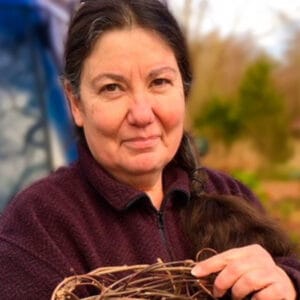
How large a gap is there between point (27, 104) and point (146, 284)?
140 inches

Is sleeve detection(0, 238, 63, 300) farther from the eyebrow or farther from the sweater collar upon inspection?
the eyebrow

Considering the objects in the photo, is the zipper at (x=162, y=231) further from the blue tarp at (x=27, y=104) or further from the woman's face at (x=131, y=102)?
the blue tarp at (x=27, y=104)

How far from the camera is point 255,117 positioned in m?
19.9

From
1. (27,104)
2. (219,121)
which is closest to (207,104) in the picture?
(219,121)

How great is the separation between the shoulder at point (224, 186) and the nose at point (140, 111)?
428mm

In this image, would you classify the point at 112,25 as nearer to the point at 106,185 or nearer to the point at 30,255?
the point at 106,185

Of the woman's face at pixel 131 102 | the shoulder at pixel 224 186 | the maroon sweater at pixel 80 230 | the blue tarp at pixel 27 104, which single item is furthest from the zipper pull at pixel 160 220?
the blue tarp at pixel 27 104

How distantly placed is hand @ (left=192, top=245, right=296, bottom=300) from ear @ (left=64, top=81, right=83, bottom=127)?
58 cm

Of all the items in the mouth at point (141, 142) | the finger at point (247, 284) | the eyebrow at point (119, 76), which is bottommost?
the finger at point (247, 284)

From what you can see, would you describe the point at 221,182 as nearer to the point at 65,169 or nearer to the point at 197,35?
the point at 65,169

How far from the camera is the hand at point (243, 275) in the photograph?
1.81 metres

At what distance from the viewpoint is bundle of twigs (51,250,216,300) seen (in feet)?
5.72

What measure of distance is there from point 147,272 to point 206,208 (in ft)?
1.73

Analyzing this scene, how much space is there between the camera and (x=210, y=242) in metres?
2.18
